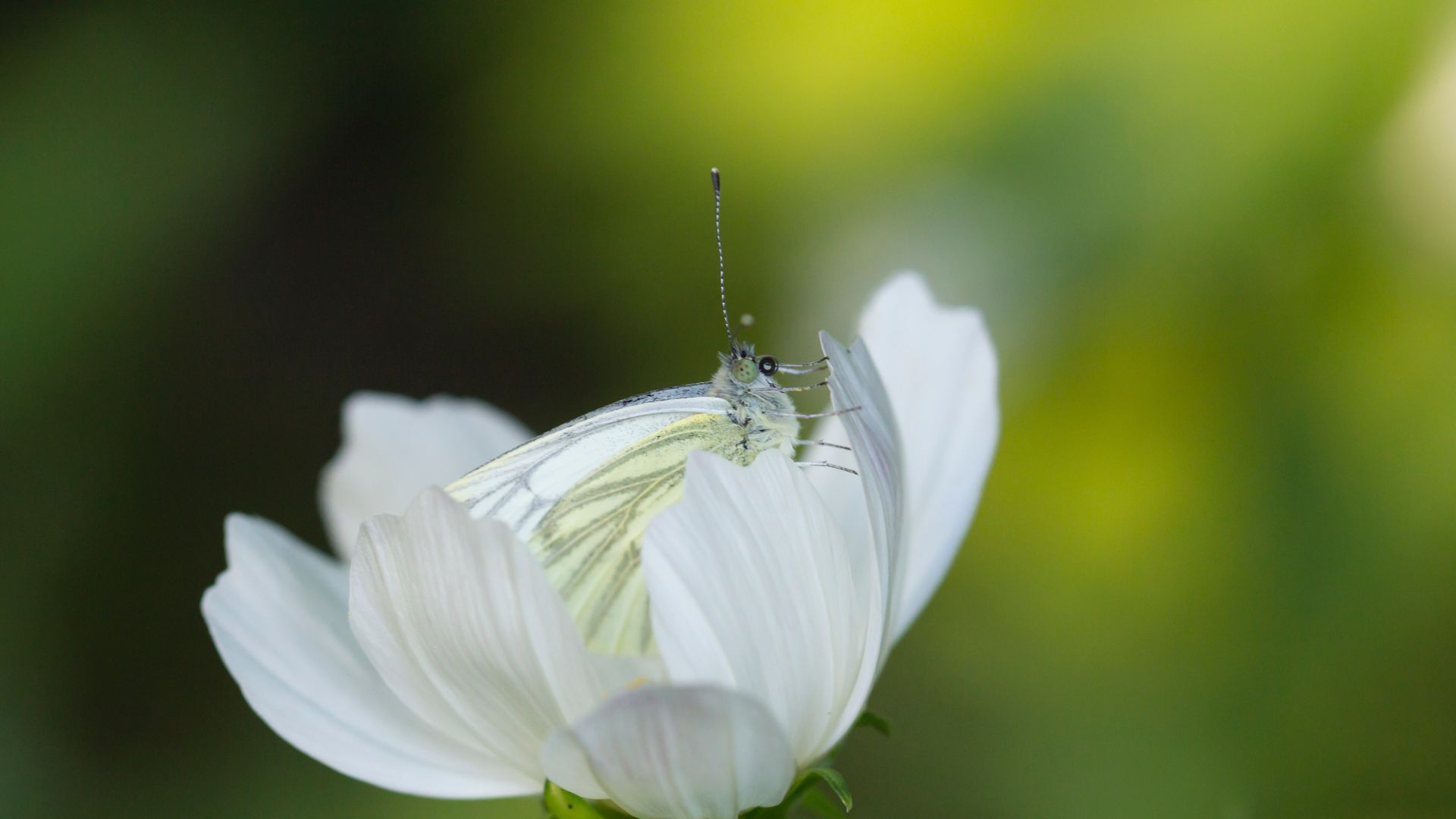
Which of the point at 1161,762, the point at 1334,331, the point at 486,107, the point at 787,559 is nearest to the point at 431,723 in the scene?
the point at 787,559

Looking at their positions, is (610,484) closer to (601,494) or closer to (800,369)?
(601,494)

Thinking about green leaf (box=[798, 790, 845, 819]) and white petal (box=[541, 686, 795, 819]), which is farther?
green leaf (box=[798, 790, 845, 819])

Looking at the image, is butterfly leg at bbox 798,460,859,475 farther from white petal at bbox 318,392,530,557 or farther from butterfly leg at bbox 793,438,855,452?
white petal at bbox 318,392,530,557

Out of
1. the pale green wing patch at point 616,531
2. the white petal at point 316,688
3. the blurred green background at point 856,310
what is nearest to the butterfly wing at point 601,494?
the pale green wing patch at point 616,531

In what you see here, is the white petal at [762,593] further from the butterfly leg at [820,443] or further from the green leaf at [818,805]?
the butterfly leg at [820,443]

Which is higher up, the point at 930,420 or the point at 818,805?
the point at 930,420

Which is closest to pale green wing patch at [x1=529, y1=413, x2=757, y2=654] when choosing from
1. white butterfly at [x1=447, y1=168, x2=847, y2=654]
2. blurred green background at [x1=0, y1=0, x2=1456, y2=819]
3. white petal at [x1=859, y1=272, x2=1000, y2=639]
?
white butterfly at [x1=447, y1=168, x2=847, y2=654]

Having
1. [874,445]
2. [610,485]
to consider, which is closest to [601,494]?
[610,485]
